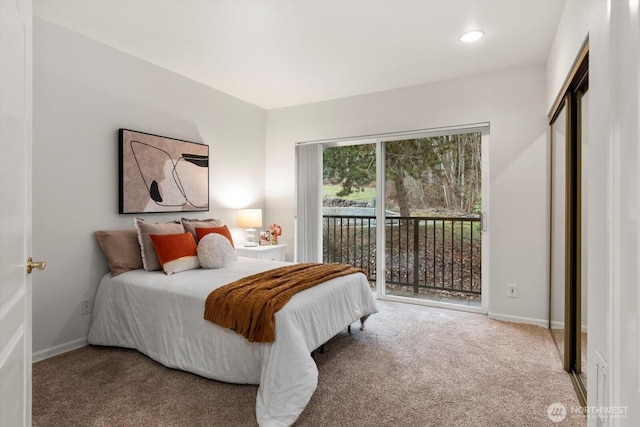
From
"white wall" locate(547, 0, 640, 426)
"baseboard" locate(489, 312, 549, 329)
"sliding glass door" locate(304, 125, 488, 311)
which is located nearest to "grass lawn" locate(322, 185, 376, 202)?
"sliding glass door" locate(304, 125, 488, 311)

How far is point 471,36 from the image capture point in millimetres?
2848

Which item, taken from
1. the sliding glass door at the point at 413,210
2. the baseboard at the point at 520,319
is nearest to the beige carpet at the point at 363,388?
the baseboard at the point at 520,319

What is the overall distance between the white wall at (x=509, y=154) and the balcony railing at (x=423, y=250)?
1.26ft

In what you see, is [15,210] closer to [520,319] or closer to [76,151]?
[76,151]

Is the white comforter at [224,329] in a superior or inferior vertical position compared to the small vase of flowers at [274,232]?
inferior

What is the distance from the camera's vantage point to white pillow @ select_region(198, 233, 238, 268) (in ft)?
9.95

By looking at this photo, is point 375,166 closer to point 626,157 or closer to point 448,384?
point 448,384

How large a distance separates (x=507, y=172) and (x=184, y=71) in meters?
3.45

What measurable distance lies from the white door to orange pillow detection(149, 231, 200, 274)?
162 cm

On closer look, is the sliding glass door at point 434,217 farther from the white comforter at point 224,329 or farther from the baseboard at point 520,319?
the white comforter at point 224,329

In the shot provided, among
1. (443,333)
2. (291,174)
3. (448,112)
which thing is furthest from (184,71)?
(443,333)

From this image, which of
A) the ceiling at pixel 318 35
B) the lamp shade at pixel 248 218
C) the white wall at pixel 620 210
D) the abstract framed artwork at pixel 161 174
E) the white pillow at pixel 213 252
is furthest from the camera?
the lamp shade at pixel 248 218

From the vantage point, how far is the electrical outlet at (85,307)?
2887mm

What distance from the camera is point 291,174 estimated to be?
15.8 feet
